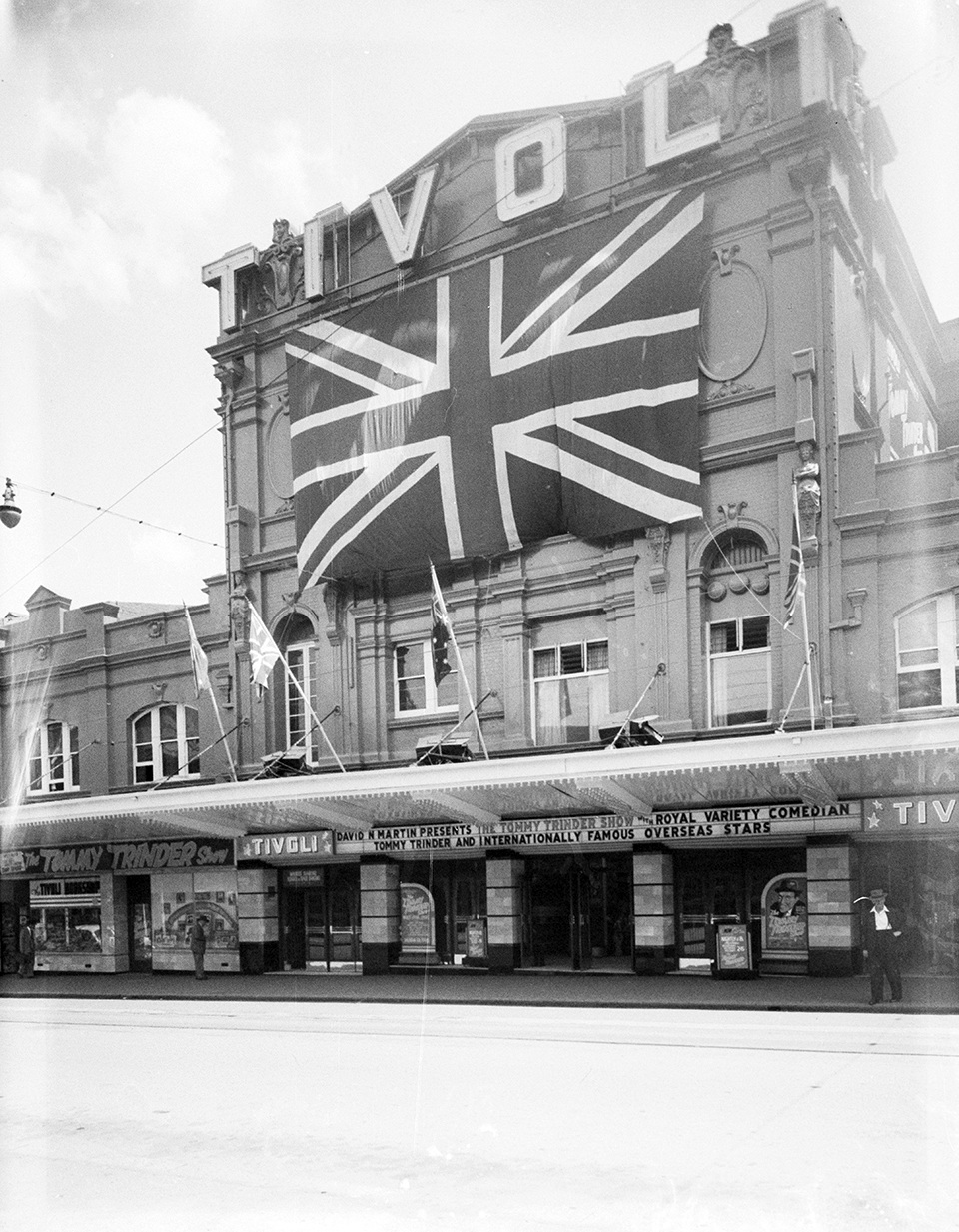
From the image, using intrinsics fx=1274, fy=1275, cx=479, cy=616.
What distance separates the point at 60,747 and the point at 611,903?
677 inches

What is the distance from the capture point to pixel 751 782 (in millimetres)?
21766

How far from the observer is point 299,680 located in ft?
99.9

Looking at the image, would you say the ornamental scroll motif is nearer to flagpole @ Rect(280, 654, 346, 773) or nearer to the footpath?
flagpole @ Rect(280, 654, 346, 773)

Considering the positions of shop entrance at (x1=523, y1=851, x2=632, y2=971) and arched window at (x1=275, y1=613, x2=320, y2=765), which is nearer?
shop entrance at (x1=523, y1=851, x2=632, y2=971)

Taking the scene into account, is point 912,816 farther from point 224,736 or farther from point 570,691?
point 224,736

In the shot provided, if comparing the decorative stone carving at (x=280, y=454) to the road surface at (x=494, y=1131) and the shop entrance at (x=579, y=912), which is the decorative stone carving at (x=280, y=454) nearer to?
the shop entrance at (x=579, y=912)

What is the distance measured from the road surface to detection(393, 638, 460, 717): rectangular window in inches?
471

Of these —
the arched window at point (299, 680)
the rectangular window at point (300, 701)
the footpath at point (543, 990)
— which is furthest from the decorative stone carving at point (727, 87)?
the footpath at point (543, 990)

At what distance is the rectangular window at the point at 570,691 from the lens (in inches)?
1009

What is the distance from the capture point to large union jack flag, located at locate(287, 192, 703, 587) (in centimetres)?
2448

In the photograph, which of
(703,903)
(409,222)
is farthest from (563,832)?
(409,222)

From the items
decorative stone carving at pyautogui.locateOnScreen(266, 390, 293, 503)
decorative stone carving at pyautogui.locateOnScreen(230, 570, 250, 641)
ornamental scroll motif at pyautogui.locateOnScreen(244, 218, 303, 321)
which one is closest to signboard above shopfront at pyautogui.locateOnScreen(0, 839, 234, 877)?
decorative stone carving at pyautogui.locateOnScreen(230, 570, 250, 641)

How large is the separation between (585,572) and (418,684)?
5.03 metres

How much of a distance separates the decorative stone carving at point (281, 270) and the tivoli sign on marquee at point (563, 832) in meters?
13.0
